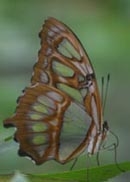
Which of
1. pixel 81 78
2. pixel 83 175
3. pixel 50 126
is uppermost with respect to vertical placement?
pixel 81 78

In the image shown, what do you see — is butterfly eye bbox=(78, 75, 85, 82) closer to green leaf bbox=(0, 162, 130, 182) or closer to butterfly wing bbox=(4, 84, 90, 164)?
butterfly wing bbox=(4, 84, 90, 164)

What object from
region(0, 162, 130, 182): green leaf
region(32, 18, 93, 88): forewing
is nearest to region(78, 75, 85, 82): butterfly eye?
region(32, 18, 93, 88): forewing

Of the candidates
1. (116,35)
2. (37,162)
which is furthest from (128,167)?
(116,35)

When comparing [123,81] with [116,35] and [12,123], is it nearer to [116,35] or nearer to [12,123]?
[116,35]

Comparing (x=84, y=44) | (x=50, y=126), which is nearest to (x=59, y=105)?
(x=50, y=126)

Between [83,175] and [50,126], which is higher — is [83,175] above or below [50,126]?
below

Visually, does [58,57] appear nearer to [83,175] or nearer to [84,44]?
[84,44]
